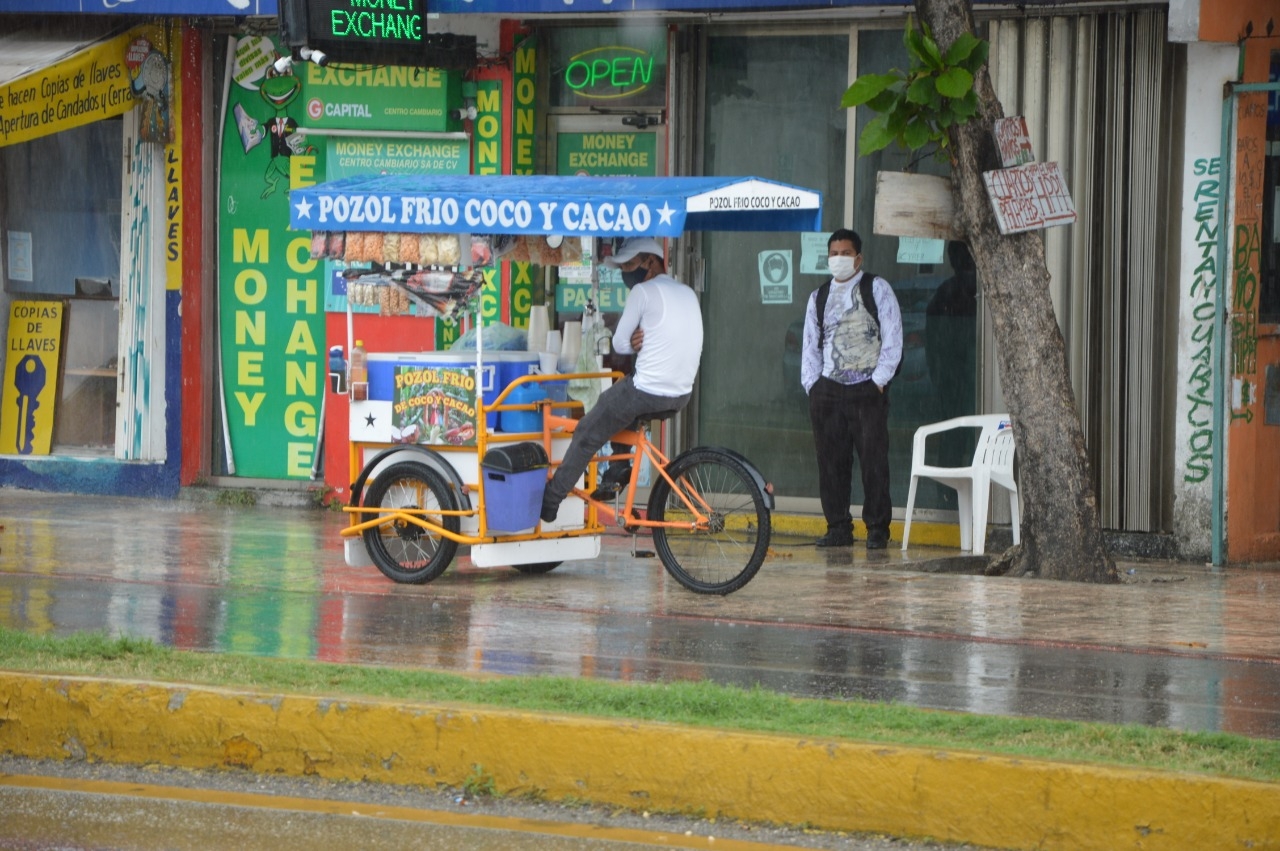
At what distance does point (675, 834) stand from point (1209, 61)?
7488mm

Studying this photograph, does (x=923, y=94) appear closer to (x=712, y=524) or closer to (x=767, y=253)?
(x=712, y=524)

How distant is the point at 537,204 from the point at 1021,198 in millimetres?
3021

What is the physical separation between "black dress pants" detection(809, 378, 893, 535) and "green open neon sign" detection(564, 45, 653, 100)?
2.75 meters

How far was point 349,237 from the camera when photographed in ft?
33.3

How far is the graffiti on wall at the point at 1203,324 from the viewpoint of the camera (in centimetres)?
1175

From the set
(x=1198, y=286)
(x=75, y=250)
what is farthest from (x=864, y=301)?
(x=75, y=250)

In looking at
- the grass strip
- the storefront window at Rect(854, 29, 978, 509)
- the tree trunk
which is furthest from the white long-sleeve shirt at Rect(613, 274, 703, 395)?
the storefront window at Rect(854, 29, 978, 509)

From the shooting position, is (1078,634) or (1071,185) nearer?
(1078,634)

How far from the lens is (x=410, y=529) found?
10.5m

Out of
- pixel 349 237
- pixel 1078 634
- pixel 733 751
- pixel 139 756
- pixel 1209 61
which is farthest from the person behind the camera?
pixel 1209 61

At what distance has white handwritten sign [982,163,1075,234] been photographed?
36.0 feet

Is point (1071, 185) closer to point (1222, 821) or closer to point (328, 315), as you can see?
point (328, 315)

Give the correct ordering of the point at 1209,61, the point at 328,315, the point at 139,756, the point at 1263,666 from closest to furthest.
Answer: the point at 139,756 → the point at 1263,666 → the point at 1209,61 → the point at 328,315

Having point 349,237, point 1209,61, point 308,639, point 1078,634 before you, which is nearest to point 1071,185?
point 1209,61
